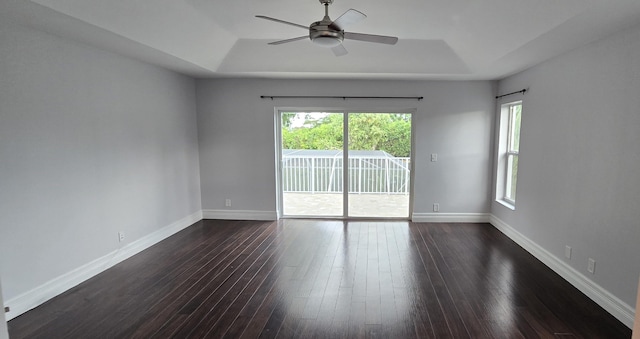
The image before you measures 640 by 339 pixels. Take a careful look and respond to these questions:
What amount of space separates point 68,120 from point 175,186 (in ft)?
6.01

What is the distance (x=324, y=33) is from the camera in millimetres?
2432

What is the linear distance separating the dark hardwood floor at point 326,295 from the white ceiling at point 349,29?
7.44ft

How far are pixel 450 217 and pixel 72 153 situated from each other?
497cm

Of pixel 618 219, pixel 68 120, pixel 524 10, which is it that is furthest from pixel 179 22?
pixel 618 219

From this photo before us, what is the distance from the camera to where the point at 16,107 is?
246 centimetres

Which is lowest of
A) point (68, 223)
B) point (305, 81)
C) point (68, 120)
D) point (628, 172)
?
point (68, 223)

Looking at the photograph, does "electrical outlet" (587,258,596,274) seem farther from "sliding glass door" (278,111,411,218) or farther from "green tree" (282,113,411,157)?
"green tree" (282,113,411,157)

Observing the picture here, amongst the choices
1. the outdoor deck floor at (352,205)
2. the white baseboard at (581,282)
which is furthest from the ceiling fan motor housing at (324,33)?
the outdoor deck floor at (352,205)

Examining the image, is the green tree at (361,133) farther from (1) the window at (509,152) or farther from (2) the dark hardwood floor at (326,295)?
(2) the dark hardwood floor at (326,295)

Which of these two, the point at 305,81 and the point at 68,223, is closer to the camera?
the point at 68,223

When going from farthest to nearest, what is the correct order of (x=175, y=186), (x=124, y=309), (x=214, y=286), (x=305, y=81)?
(x=305, y=81) < (x=175, y=186) < (x=214, y=286) < (x=124, y=309)

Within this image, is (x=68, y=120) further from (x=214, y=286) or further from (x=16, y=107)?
(x=214, y=286)

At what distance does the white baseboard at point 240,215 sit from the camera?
17.1ft

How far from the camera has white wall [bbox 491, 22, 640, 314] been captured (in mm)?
2420
